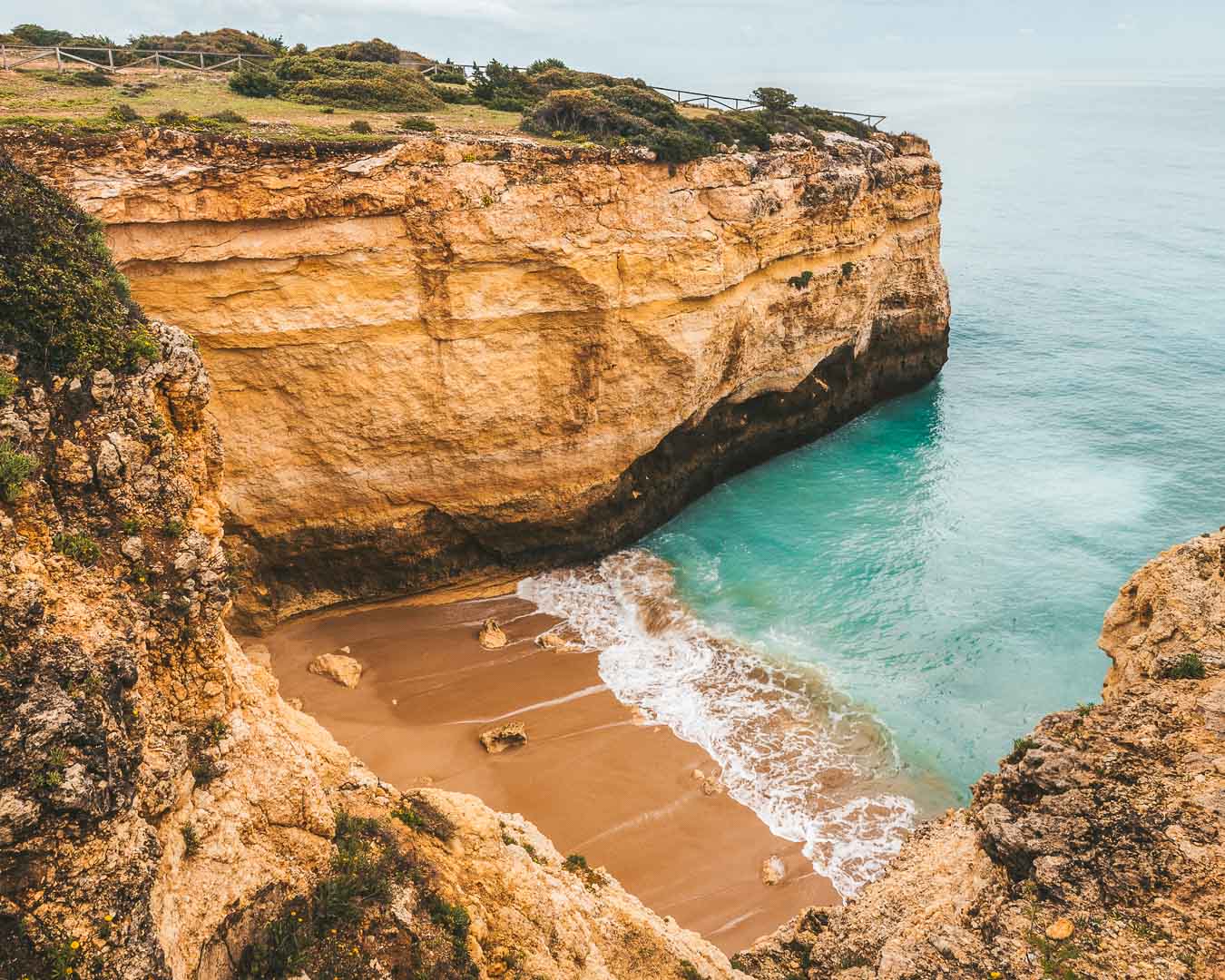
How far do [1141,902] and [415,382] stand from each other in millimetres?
14541

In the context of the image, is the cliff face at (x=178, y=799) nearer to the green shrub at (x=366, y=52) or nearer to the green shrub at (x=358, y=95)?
the green shrub at (x=358, y=95)

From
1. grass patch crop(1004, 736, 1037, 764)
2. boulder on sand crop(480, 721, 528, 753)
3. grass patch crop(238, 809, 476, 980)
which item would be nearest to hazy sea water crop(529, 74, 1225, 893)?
boulder on sand crop(480, 721, 528, 753)

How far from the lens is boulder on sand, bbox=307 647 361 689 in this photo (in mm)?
15859

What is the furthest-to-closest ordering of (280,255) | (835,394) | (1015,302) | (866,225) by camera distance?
(1015,302) → (835,394) → (866,225) → (280,255)

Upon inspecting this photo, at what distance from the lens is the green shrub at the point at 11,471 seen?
230 inches

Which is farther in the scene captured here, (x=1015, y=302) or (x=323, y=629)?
(x=1015, y=302)

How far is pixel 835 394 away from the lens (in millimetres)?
28594

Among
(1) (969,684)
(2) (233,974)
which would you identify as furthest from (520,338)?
(2) (233,974)

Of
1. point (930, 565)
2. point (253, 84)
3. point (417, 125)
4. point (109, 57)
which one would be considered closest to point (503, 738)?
point (930, 565)

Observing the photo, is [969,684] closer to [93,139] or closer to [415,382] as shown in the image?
[415,382]

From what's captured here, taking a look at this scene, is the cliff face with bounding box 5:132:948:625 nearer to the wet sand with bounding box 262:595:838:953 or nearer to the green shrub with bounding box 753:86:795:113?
the wet sand with bounding box 262:595:838:953

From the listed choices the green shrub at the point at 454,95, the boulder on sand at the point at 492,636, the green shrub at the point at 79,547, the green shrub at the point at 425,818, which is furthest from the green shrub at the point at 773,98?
the green shrub at the point at 79,547

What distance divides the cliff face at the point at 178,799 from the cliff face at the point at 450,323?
26.4 feet

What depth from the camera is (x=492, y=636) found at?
17.4 m
